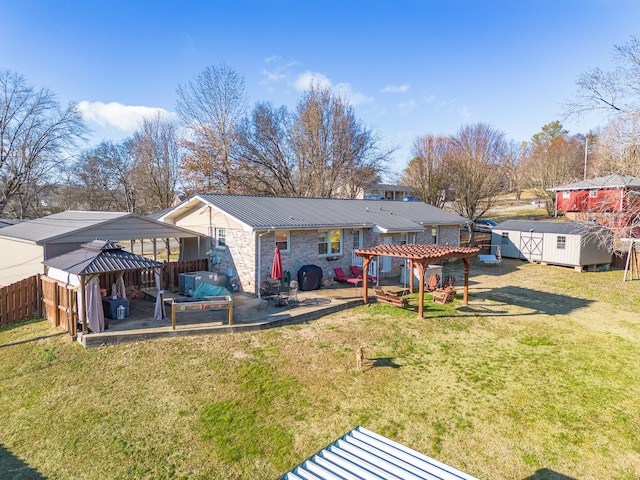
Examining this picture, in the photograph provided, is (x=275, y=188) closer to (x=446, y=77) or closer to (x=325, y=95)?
(x=325, y=95)

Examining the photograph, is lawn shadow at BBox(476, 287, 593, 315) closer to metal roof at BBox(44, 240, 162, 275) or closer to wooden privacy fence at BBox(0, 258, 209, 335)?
metal roof at BBox(44, 240, 162, 275)

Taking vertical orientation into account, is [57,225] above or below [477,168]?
below

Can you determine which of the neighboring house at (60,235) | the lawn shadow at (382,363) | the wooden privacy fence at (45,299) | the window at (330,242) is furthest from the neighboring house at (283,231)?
the lawn shadow at (382,363)

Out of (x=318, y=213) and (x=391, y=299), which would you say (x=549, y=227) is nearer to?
(x=318, y=213)

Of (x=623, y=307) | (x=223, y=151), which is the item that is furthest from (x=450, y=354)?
(x=223, y=151)

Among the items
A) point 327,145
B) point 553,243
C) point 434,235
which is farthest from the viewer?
point 327,145

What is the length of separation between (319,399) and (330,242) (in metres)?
10.2

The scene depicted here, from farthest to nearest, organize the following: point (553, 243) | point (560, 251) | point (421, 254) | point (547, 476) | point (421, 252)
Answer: point (553, 243)
point (560, 251)
point (421, 252)
point (421, 254)
point (547, 476)

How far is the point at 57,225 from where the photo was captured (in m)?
14.6

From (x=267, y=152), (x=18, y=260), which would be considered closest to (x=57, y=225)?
(x=18, y=260)

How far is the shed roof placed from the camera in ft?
42.9

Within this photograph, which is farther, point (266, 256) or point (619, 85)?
point (266, 256)

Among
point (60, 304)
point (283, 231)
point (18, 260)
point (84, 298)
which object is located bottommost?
point (60, 304)

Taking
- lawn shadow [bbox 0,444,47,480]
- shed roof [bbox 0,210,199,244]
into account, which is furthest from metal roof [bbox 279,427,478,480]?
shed roof [bbox 0,210,199,244]
